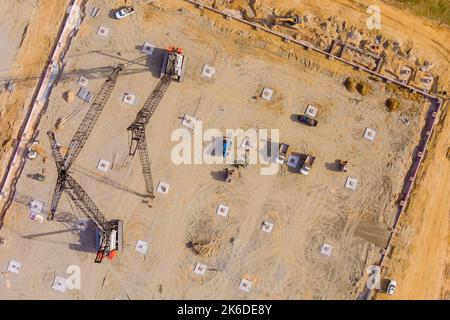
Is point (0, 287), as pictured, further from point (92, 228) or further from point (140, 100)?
point (140, 100)

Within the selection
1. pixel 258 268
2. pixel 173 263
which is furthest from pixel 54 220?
pixel 258 268

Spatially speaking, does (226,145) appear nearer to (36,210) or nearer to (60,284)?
A: (36,210)

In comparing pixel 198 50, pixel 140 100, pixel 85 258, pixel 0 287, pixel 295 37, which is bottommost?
pixel 0 287

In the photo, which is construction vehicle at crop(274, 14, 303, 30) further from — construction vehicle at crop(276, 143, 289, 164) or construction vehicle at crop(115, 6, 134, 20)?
construction vehicle at crop(115, 6, 134, 20)

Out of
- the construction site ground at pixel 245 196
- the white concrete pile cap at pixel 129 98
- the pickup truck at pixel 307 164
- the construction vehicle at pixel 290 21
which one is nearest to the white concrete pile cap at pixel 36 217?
the construction site ground at pixel 245 196

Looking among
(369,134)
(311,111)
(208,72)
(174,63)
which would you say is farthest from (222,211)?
(369,134)

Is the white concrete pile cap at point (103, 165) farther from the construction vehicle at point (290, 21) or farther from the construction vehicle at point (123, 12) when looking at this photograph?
the construction vehicle at point (290, 21)

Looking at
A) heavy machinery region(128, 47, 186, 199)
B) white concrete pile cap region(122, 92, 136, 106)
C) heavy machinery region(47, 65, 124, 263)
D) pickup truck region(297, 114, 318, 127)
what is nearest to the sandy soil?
heavy machinery region(47, 65, 124, 263)
